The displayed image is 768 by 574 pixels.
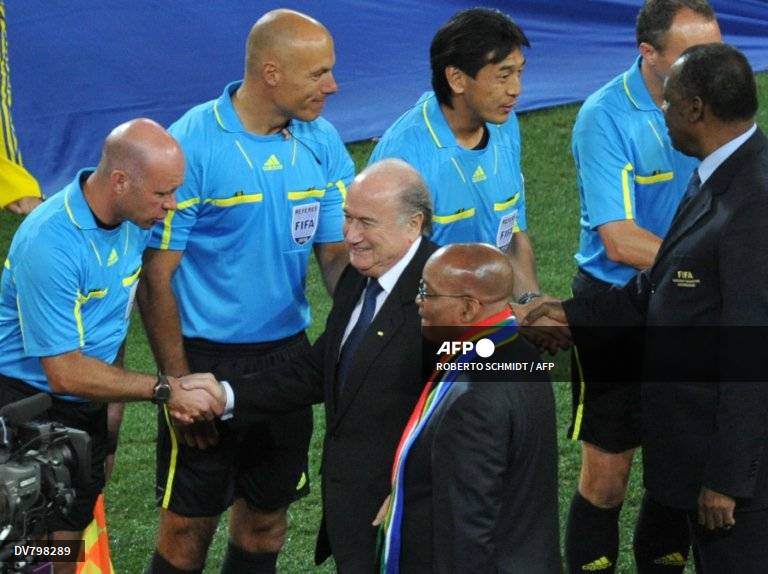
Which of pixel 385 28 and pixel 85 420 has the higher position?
pixel 385 28

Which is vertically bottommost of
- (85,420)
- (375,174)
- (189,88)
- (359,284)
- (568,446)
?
(568,446)

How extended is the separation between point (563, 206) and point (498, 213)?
14.1ft

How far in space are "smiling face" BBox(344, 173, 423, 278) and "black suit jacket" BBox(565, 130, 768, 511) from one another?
678 millimetres

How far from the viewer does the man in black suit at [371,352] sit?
3701 mm

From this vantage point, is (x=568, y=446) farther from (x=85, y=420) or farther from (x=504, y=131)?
(x=85, y=420)

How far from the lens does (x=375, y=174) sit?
3809 millimetres

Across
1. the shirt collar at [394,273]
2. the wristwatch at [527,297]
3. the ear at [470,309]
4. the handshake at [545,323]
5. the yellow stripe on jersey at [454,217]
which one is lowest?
the handshake at [545,323]

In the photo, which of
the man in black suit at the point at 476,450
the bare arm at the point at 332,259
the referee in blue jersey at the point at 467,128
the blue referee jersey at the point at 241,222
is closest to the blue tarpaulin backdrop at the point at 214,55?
the bare arm at the point at 332,259

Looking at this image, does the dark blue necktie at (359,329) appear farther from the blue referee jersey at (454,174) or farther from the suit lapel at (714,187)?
the suit lapel at (714,187)

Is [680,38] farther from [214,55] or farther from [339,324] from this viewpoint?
[214,55]

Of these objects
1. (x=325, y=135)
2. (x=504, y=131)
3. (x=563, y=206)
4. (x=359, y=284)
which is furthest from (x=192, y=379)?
(x=563, y=206)

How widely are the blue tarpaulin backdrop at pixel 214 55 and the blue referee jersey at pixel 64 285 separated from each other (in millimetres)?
4610

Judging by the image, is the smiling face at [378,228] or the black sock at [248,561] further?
the black sock at [248,561]

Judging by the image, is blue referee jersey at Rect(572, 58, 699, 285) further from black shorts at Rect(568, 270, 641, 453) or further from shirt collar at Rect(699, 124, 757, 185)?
shirt collar at Rect(699, 124, 757, 185)
